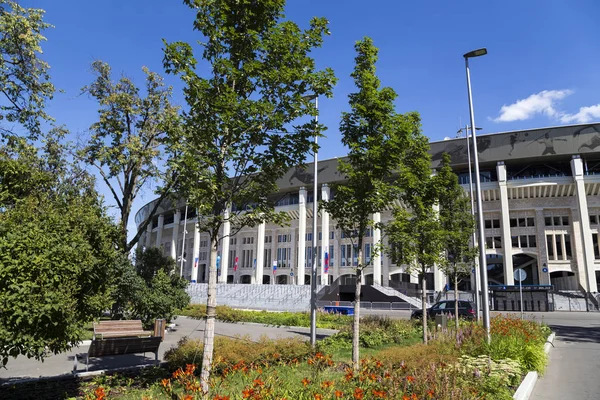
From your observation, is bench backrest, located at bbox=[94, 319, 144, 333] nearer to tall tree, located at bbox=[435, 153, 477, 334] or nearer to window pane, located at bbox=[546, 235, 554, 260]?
tall tree, located at bbox=[435, 153, 477, 334]

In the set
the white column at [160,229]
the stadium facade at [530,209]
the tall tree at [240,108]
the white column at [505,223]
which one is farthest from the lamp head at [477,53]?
the white column at [160,229]

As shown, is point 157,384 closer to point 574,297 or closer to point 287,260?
point 574,297

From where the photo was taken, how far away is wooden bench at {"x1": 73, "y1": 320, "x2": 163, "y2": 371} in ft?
29.9

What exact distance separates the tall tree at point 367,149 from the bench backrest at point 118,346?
5305 millimetres

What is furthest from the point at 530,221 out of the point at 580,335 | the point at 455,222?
the point at 455,222

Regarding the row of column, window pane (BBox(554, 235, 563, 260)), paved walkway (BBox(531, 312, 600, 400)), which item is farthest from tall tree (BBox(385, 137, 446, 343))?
window pane (BBox(554, 235, 563, 260))

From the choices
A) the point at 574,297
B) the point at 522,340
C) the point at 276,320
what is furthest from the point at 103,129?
the point at 574,297

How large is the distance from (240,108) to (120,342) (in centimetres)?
646

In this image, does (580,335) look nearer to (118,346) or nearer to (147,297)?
(147,297)

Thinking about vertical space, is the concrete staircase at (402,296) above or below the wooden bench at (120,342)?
below

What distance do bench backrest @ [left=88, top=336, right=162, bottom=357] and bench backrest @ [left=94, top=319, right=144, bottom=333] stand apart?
8.27 feet

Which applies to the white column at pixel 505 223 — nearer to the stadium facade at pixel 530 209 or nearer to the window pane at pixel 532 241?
the stadium facade at pixel 530 209

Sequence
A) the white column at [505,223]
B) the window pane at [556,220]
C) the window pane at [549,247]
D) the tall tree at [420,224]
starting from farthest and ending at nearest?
the window pane at [556,220] < the window pane at [549,247] < the white column at [505,223] < the tall tree at [420,224]

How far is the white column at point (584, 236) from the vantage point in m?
49.2
